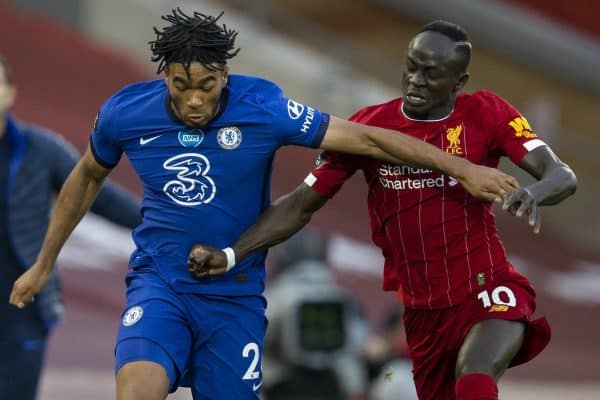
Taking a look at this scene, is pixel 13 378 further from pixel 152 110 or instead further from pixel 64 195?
pixel 152 110

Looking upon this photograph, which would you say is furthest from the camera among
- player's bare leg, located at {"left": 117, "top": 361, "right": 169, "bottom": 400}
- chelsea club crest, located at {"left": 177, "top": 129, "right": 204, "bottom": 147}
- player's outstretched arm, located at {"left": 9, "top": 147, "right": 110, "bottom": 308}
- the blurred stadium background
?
the blurred stadium background

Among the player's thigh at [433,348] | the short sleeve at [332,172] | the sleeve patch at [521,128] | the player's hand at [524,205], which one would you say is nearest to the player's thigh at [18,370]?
the short sleeve at [332,172]

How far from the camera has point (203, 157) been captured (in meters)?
6.49

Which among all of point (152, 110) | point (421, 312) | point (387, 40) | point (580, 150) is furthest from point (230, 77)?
point (387, 40)

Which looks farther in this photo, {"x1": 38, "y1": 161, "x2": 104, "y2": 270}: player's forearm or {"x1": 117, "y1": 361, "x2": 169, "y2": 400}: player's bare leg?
{"x1": 38, "y1": 161, "x2": 104, "y2": 270}: player's forearm

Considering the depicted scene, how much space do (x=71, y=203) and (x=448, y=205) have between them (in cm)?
170

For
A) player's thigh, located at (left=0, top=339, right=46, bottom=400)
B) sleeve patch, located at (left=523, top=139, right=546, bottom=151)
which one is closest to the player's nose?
sleeve patch, located at (left=523, top=139, right=546, bottom=151)

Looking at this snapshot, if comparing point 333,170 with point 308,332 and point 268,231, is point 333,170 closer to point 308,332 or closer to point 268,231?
point 268,231

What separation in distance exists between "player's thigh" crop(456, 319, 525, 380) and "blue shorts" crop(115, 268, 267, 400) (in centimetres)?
91

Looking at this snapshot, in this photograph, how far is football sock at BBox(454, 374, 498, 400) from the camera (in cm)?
625

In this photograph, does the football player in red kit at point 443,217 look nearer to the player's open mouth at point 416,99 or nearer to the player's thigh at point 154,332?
the player's open mouth at point 416,99

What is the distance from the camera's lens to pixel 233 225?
6.63m

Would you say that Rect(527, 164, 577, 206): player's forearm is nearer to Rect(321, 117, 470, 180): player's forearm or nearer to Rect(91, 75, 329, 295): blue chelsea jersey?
Rect(321, 117, 470, 180): player's forearm

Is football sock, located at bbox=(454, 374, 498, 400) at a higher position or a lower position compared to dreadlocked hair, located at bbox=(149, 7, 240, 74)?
lower
